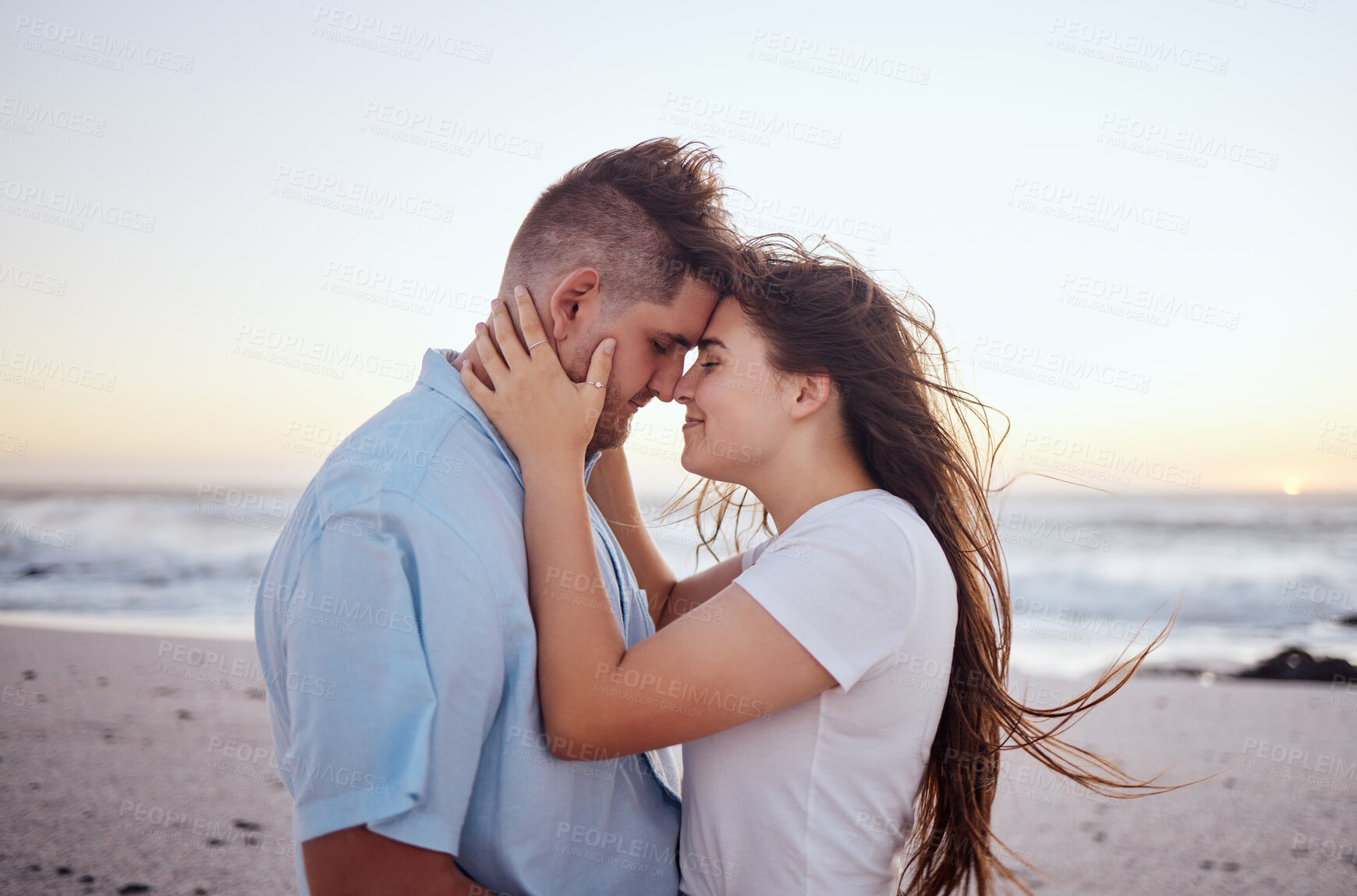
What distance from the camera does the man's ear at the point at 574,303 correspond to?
2.13m

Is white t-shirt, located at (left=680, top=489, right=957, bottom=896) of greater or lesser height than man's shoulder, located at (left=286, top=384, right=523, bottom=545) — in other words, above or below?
below

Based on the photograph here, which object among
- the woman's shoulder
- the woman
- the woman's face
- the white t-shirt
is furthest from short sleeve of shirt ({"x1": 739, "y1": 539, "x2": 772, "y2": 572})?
the white t-shirt

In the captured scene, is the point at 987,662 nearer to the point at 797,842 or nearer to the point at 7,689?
the point at 797,842

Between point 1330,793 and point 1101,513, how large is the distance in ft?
64.6

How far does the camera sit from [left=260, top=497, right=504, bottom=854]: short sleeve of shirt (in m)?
1.44

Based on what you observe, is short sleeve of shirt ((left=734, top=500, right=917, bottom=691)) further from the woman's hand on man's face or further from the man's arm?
the man's arm

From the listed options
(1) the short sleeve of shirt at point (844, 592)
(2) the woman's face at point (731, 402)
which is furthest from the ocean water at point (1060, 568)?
(1) the short sleeve of shirt at point (844, 592)

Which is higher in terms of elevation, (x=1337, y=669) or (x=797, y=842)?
(x=797, y=842)

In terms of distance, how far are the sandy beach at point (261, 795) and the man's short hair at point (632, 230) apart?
3432 mm

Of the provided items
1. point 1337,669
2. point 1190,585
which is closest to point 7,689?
point 1337,669

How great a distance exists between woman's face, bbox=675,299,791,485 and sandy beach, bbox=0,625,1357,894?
320 centimetres

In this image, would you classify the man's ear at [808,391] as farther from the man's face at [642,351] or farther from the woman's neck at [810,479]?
the man's face at [642,351]

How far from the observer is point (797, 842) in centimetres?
191

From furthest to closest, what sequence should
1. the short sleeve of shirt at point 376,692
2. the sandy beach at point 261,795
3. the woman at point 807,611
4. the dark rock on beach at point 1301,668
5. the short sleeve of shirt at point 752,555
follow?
the dark rock on beach at point 1301,668
the sandy beach at point 261,795
the short sleeve of shirt at point 752,555
the woman at point 807,611
the short sleeve of shirt at point 376,692
